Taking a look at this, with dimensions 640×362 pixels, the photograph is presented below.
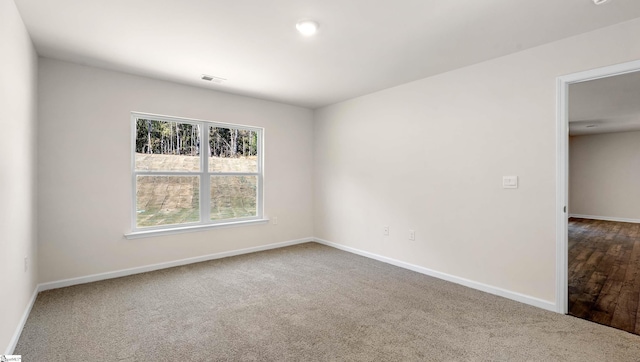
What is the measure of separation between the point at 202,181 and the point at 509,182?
3922 millimetres

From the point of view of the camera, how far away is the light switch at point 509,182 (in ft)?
9.79

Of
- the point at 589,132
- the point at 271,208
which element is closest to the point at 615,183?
the point at 589,132

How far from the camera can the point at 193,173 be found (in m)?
4.27

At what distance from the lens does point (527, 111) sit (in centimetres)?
290

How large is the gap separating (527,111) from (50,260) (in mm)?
5202

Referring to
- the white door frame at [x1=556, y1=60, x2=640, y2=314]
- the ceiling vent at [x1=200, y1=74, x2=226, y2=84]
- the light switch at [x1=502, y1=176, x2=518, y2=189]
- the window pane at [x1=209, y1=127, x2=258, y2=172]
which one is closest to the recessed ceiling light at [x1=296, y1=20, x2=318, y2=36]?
the ceiling vent at [x1=200, y1=74, x2=226, y2=84]

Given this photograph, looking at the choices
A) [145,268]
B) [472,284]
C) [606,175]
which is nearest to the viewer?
[472,284]

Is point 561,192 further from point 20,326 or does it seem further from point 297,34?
point 20,326

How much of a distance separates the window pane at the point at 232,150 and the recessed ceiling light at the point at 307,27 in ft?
8.23

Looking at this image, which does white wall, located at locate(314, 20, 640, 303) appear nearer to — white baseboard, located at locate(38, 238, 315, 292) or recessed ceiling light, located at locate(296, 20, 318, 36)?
Result: white baseboard, located at locate(38, 238, 315, 292)

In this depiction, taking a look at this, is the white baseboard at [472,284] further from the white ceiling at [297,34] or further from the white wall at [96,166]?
the white ceiling at [297,34]

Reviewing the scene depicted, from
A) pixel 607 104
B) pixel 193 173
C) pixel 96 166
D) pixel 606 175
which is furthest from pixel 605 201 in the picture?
pixel 96 166

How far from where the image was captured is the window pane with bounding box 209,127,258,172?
4504 mm

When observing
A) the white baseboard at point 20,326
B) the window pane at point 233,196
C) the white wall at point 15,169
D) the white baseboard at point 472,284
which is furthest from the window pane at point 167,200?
the white baseboard at point 472,284
